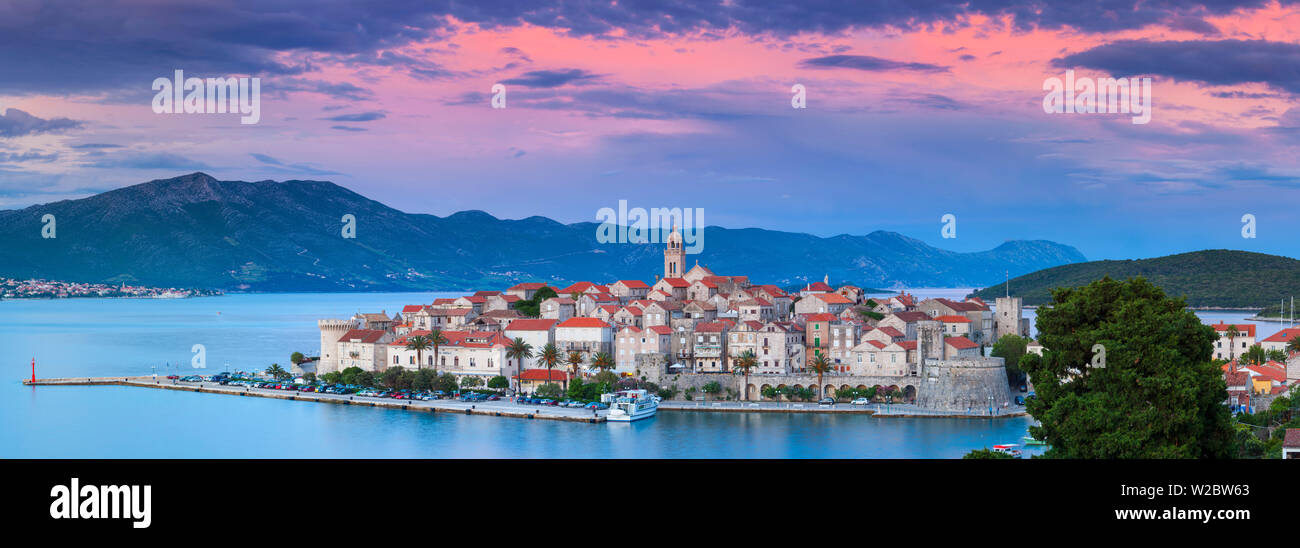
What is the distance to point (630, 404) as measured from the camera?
41.3 m

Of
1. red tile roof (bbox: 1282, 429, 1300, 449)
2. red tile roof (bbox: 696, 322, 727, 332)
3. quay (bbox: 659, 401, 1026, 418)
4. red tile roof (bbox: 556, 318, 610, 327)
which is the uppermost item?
red tile roof (bbox: 556, 318, 610, 327)

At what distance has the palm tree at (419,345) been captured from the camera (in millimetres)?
48603

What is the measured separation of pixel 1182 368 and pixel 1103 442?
2.45 metres

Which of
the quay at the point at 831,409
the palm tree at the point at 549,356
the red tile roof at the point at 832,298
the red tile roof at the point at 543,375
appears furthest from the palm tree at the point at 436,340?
the red tile roof at the point at 832,298

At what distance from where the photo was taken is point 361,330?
2078 inches

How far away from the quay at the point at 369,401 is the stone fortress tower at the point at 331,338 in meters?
2.73

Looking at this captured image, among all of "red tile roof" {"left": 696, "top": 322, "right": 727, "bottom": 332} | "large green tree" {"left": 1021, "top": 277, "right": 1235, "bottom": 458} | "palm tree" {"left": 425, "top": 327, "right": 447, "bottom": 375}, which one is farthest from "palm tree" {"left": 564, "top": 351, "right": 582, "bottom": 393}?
"large green tree" {"left": 1021, "top": 277, "right": 1235, "bottom": 458}

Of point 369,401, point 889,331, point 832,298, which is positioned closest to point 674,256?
point 832,298

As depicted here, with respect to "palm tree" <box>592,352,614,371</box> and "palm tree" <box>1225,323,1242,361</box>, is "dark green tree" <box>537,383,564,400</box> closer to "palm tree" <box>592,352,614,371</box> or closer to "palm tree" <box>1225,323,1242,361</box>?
"palm tree" <box>592,352,614,371</box>

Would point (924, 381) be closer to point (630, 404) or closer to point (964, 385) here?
point (964, 385)

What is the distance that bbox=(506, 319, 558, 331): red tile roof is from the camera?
48906 mm

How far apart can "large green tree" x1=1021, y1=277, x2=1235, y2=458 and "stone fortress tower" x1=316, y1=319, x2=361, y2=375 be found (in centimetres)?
3801
